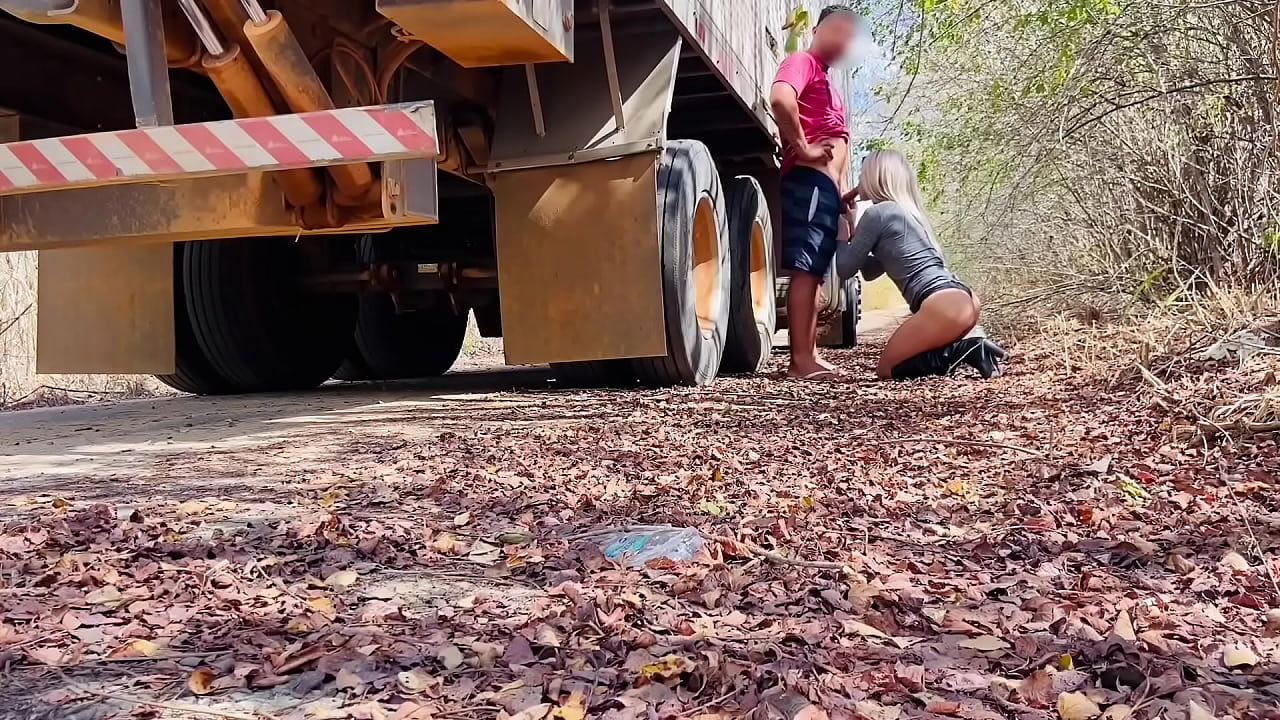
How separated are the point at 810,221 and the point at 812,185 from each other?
202mm

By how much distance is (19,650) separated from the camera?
1.51m

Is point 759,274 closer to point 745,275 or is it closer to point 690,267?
point 745,275

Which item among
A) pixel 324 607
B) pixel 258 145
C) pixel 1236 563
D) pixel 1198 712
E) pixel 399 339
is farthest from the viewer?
pixel 399 339

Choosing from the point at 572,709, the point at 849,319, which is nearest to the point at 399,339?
the point at 849,319

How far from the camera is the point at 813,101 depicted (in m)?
5.64

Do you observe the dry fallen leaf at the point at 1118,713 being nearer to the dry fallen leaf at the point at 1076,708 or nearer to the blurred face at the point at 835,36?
the dry fallen leaf at the point at 1076,708

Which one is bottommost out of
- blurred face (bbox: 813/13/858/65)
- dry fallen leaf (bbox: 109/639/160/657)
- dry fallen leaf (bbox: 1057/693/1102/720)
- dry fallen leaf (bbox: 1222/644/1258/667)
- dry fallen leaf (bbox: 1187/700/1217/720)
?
dry fallen leaf (bbox: 1057/693/1102/720)

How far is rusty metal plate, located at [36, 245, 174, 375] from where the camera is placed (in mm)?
4969

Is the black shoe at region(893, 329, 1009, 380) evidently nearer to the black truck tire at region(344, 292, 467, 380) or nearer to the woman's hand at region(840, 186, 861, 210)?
the woman's hand at region(840, 186, 861, 210)

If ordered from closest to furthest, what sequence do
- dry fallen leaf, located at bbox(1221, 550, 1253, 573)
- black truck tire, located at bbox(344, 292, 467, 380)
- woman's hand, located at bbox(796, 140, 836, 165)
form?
dry fallen leaf, located at bbox(1221, 550, 1253, 573), woman's hand, located at bbox(796, 140, 836, 165), black truck tire, located at bbox(344, 292, 467, 380)

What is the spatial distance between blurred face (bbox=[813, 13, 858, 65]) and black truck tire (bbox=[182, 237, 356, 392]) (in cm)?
302

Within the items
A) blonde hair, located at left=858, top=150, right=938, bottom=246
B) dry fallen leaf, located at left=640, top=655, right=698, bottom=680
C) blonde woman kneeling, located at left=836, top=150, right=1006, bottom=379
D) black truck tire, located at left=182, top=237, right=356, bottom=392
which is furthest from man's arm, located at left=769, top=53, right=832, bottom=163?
dry fallen leaf, located at left=640, top=655, right=698, bottom=680

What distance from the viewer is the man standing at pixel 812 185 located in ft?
18.2

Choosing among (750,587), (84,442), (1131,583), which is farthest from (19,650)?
(84,442)
